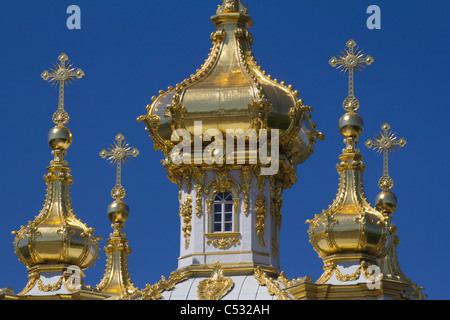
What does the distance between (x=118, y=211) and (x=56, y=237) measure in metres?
5.62

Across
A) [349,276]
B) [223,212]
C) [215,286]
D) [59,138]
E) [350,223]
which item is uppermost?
[59,138]

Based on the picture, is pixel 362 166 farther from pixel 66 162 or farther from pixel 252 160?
pixel 66 162

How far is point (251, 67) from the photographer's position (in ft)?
231

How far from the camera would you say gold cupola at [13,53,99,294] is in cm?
6788

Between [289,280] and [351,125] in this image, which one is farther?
[351,125]

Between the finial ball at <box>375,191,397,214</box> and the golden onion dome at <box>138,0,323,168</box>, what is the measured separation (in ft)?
9.38

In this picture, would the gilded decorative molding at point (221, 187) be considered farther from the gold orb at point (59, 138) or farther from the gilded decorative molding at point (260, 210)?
the gold orb at point (59, 138)

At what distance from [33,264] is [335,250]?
32.2 feet

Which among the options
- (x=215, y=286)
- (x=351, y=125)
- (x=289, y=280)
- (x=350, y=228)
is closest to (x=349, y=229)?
(x=350, y=228)

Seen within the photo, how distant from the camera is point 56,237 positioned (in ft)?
223

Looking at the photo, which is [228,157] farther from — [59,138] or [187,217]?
[59,138]

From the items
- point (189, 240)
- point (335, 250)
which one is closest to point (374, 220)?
point (335, 250)
